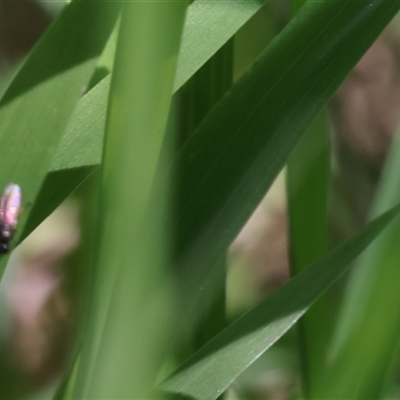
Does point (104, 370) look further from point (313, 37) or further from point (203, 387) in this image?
point (313, 37)

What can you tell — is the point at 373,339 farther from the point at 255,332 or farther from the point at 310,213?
the point at 310,213

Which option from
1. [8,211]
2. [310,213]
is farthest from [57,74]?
[310,213]

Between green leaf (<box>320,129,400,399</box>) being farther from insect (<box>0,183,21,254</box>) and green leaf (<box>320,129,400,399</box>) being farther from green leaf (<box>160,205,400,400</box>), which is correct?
insect (<box>0,183,21,254</box>)

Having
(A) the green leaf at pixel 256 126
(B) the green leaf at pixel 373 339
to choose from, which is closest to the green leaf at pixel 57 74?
(A) the green leaf at pixel 256 126

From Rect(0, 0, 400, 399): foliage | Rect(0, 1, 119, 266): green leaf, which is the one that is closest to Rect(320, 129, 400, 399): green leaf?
Rect(0, 0, 400, 399): foliage

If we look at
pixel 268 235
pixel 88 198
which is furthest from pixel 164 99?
pixel 268 235

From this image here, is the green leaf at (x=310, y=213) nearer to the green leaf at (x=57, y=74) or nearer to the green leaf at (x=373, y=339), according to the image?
the green leaf at (x=373, y=339)
